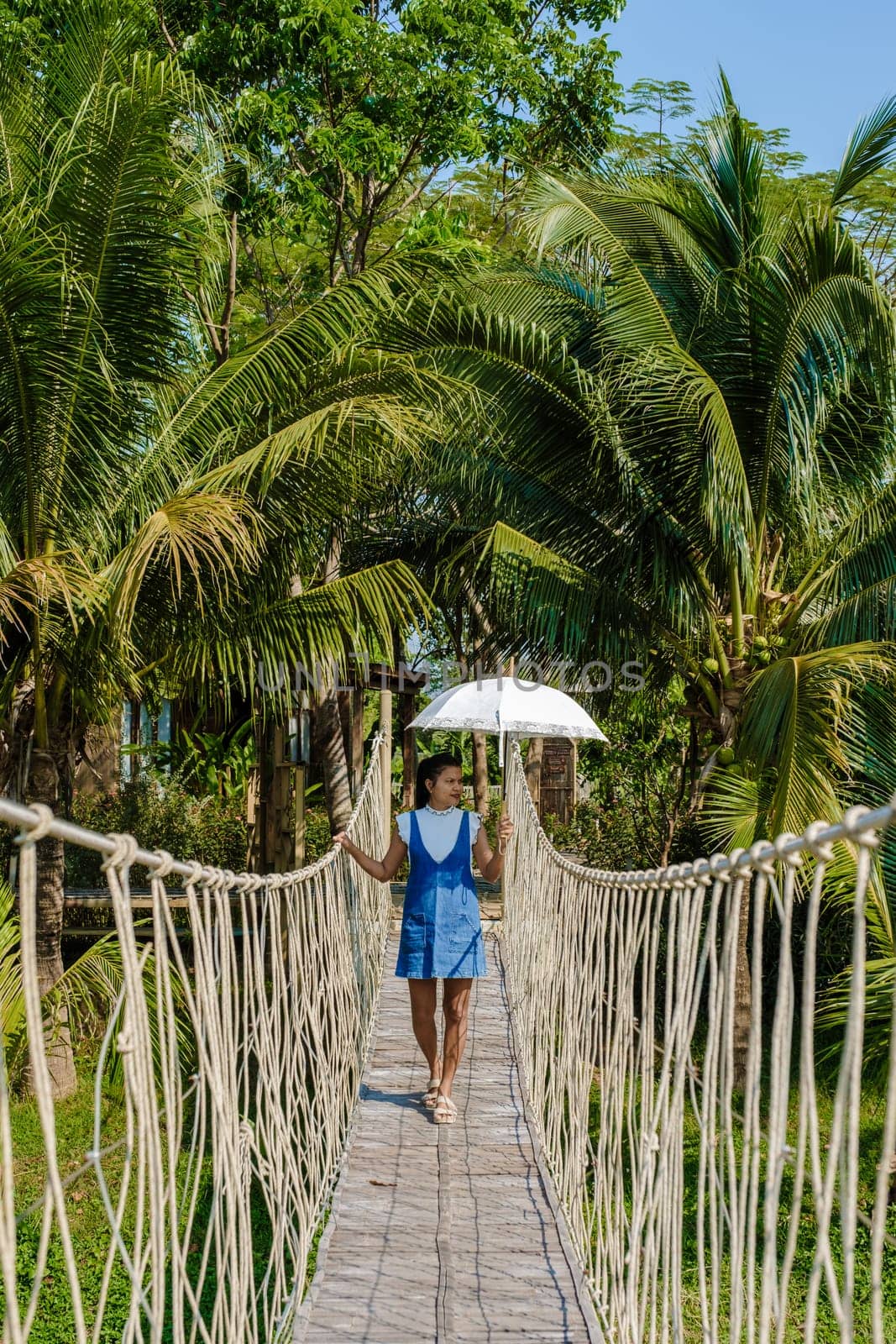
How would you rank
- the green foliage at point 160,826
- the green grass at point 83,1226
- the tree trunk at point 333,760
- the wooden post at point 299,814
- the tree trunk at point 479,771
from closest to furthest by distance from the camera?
the green grass at point 83,1226 < the wooden post at point 299,814 < the tree trunk at point 333,760 < the green foliage at point 160,826 < the tree trunk at point 479,771

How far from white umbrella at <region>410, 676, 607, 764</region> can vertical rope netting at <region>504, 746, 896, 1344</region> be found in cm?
70

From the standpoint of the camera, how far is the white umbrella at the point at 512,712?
258 inches

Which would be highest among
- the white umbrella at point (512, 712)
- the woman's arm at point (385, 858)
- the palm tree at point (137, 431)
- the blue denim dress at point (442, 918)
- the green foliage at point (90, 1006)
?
the palm tree at point (137, 431)

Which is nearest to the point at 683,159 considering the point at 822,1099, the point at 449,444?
the point at 449,444

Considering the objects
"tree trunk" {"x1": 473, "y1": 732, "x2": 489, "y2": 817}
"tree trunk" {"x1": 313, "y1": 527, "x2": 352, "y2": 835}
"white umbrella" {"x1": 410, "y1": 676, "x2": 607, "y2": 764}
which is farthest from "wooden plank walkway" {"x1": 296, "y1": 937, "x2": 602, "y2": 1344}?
"tree trunk" {"x1": 473, "y1": 732, "x2": 489, "y2": 817}

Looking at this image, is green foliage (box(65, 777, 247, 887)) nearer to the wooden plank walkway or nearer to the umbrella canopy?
the umbrella canopy

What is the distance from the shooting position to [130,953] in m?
1.70

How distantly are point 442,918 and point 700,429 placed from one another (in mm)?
3600

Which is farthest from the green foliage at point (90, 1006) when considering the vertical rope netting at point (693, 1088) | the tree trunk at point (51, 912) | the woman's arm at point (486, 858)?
the woman's arm at point (486, 858)

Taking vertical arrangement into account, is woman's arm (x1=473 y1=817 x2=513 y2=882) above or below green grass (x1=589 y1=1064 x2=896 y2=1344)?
above

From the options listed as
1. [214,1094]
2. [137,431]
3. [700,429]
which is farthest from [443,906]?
[700,429]

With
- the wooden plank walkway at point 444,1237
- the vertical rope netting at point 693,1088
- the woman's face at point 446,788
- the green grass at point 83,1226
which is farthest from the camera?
the green grass at point 83,1226

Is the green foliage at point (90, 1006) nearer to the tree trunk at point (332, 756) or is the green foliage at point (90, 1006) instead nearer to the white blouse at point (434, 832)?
the white blouse at point (434, 832)

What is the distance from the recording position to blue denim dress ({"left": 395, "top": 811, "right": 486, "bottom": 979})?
4.21 meters
